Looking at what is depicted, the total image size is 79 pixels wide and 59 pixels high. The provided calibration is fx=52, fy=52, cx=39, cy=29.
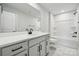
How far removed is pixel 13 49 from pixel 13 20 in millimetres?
931

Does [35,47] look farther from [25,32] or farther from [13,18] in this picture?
[13,18]

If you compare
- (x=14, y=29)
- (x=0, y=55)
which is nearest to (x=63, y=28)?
(x=14, y=29)

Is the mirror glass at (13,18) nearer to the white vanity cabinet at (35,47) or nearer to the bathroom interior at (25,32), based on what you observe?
the bathroom interior at (25,32)

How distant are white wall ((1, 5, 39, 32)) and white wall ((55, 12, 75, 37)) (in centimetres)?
279

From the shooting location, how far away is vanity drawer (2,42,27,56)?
672 mm

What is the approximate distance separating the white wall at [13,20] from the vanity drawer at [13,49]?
70 centimetres

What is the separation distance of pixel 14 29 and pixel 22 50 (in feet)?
2.58

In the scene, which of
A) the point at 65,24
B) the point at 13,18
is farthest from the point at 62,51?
the point at 13,18

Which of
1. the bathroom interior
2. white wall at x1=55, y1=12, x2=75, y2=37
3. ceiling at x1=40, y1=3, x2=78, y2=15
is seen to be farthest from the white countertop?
white wall at x1=55, y1=12, x2=75, y2=37

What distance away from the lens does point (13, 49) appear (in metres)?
0.76

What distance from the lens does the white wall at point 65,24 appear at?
10.7ft

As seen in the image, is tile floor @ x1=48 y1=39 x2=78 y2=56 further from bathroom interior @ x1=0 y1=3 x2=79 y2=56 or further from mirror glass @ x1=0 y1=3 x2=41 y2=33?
mirror glass @ x1=0 y1=3 x2=41 y2=33

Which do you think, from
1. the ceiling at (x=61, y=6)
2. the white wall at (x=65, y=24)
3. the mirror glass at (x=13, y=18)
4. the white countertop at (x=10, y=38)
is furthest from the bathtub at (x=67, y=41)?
the white countertop at (x=10, y=38)

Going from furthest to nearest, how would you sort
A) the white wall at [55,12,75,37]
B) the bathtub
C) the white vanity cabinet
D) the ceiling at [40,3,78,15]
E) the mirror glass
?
the white wall at [55,12,75,37] → the bathtub → the ceiling at [40,3,78,15] → the mirror glass → the white vanity cabinet
